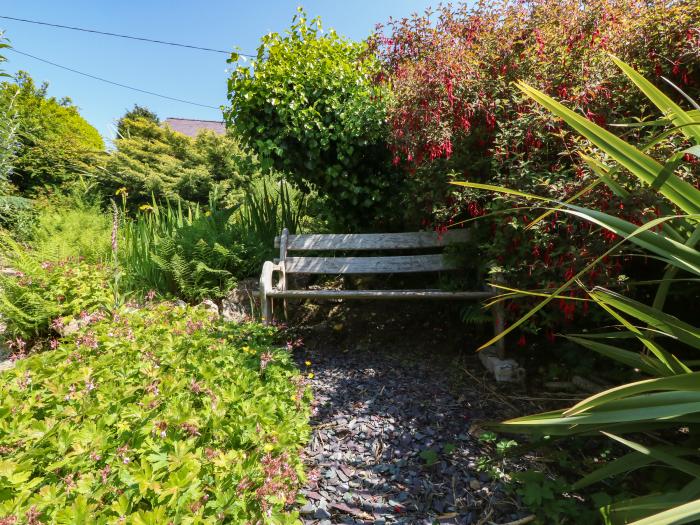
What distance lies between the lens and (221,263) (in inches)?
141

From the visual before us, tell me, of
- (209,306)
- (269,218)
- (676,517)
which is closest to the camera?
(676,517)

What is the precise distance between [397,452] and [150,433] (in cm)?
108

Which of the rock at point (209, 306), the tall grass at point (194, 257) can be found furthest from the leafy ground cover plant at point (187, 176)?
the rock at point (209, 306)

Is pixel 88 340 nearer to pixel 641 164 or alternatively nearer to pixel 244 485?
pixel 244 485

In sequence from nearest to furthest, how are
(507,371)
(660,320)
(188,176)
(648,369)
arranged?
1. (660,320)
2. (648,369)
3. (507,371)
4. (188,176)

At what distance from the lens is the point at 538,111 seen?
2039 millimetres

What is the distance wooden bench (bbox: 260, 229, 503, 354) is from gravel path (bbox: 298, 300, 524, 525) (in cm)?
60

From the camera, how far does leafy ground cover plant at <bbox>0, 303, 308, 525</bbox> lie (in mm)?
1065

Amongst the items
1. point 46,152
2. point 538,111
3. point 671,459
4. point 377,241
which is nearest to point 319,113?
point 377,241

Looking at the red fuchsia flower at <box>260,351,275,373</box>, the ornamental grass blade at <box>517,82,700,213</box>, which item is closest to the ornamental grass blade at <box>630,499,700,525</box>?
the ornamental grass blade at <box>517,82,700,213</box>

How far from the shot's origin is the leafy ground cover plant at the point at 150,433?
1.07 meters

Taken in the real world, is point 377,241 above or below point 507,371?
above

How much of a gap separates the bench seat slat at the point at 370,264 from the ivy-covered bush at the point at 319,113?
651mm

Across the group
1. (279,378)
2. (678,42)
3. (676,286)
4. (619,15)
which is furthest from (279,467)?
(619,15)
